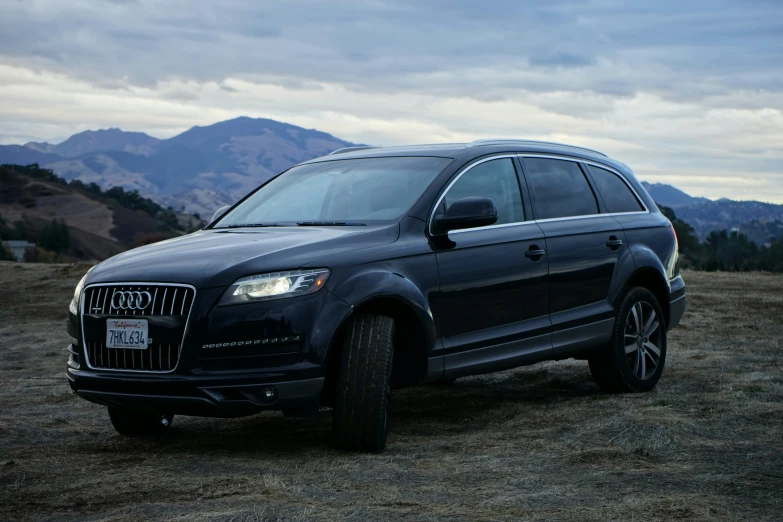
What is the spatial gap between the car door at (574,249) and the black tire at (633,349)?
17 centimetres

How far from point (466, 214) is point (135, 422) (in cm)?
Result: 242

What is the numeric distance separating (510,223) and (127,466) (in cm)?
288

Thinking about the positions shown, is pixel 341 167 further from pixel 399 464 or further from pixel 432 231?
pixel 399 464

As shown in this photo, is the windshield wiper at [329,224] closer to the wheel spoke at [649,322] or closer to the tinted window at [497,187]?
the tinted window at [497,187]

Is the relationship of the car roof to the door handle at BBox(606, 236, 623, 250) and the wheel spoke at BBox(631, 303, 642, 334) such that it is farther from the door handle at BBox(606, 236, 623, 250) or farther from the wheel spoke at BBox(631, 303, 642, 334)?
the wheel spoke at BBox(631, 303, 642, 334)

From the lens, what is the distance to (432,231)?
604 centimetres

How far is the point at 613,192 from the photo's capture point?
7.93 meters

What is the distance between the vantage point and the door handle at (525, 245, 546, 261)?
21.8 ft

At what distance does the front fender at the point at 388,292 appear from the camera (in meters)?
5.32

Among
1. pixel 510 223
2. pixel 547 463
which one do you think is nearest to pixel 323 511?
pixel 547 463

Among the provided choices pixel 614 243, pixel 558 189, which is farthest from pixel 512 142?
pixel 614 243

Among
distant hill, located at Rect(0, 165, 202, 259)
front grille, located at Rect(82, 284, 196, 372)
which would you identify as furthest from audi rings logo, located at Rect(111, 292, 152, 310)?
distant hill, located at Rect(0, 165, 202, 259)

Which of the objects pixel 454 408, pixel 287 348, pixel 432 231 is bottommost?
pixel 454 408

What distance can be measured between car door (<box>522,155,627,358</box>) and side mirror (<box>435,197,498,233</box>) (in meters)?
0.99
